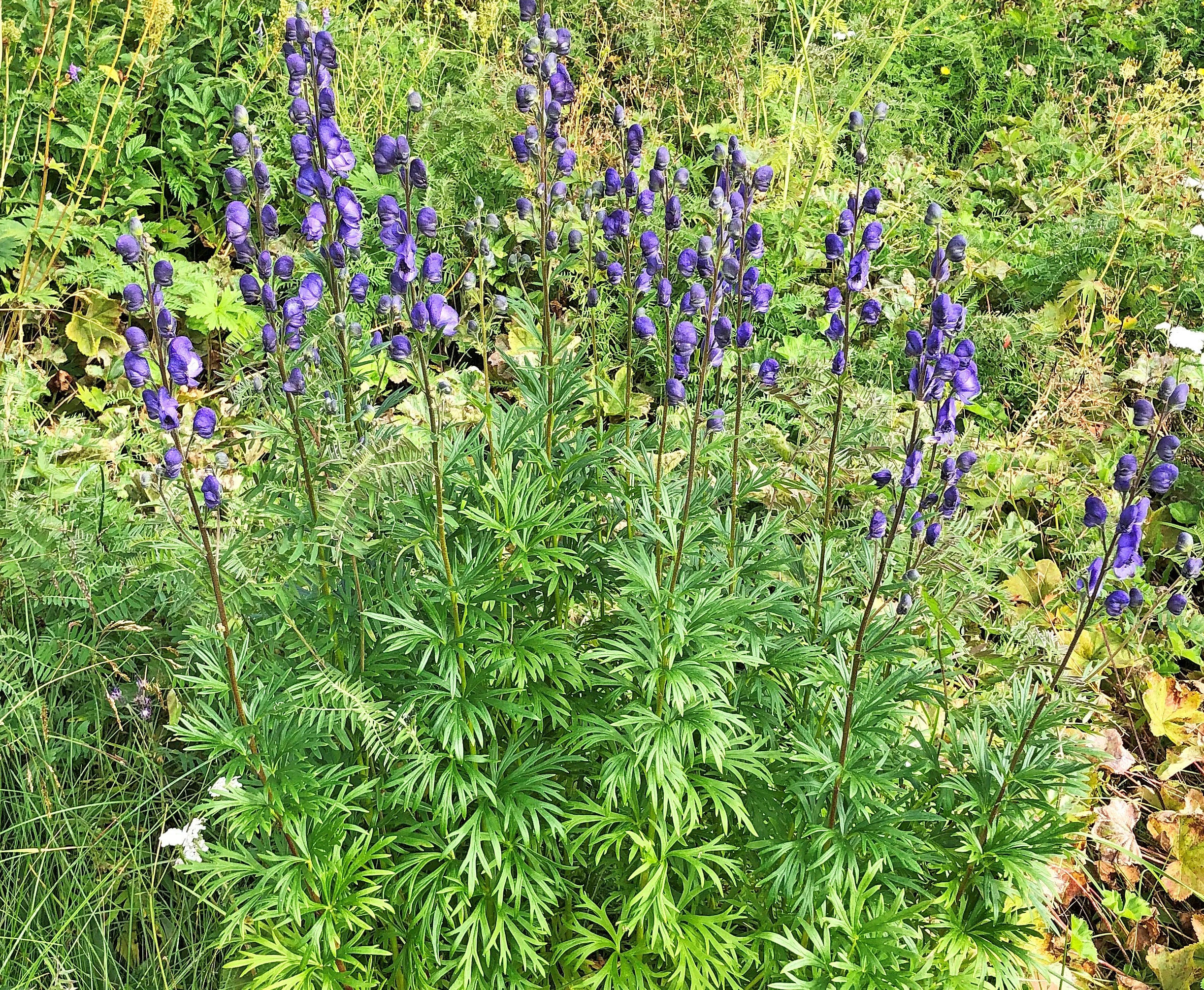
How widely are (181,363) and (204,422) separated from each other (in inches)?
5.5

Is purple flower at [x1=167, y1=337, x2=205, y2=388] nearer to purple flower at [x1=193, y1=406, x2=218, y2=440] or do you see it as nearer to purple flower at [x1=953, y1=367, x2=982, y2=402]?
purple flower at [x1=193, y1=406, x2=218, y2=440]

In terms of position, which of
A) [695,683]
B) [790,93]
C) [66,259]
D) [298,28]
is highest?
[298,28]

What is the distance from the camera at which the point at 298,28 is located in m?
2.28

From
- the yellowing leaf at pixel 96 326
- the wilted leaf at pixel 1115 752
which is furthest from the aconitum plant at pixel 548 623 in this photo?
the yellowing leaf at pixel 96 326

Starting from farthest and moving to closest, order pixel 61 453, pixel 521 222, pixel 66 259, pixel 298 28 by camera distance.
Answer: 1. pixel 66 259
2. pixel 521 222
3. pixel 61 453
4. pixel 298 28

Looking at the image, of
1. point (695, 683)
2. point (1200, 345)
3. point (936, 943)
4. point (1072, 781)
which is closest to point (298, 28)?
point (695, 683)

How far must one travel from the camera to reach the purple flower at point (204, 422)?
227 centimetres

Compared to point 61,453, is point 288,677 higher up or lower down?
higher up

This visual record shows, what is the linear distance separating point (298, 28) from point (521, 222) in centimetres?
275

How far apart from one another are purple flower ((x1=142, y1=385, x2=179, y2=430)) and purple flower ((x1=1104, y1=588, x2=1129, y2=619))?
224 cm

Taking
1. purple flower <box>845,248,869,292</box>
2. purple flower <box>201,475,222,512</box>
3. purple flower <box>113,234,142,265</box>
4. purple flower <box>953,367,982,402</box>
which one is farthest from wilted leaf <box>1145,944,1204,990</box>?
purple flower <box>113,234,142,265</box>

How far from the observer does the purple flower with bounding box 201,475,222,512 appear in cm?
231

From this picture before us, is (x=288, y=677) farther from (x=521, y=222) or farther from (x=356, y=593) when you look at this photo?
(x=521, y=222)

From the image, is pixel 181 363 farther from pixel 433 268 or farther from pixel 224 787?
pixel 224 787
